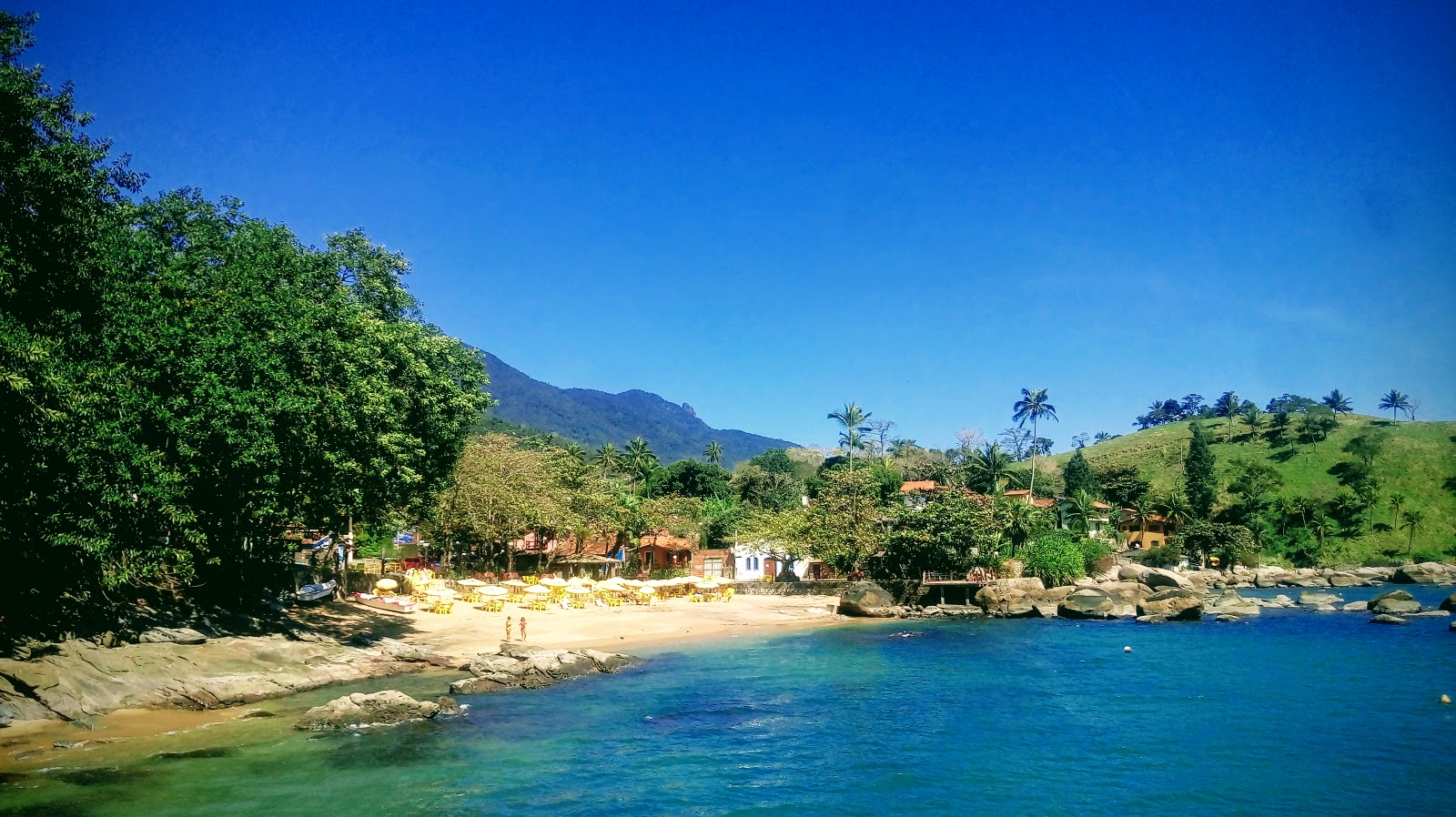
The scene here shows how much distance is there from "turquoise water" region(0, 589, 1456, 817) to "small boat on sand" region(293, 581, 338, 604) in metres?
15.3

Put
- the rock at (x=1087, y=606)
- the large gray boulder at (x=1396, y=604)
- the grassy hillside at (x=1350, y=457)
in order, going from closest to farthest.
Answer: the large gray boulder at (x=1396, y=604)
the rock at (x=1087, y=606)
the grassy hillside at (x=1350, y=457)

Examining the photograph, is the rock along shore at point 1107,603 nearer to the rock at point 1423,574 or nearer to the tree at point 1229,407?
the rock at point 1423,574

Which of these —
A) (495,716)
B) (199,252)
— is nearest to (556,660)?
(495,716)

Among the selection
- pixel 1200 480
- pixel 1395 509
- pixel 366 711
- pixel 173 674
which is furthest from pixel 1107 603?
pixel 1395 509

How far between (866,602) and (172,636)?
120ft

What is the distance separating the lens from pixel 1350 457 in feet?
326

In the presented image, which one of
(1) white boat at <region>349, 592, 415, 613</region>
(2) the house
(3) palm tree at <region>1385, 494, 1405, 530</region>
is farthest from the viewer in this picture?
(2) the house

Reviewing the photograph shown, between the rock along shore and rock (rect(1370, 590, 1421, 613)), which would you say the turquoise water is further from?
rock (rect(1370, 590, 1421, 613))

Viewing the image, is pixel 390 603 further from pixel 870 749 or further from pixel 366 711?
pixel 870 749

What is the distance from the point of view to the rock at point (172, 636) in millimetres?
24203

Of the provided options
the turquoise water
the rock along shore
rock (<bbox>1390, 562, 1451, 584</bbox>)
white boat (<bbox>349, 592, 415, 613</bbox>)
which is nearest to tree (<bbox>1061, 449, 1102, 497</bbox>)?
rock (<bbox>1390, 562, 1451, 584</bbox>)

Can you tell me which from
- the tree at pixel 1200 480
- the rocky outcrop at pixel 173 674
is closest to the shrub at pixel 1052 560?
the tree at pixel 1200 480

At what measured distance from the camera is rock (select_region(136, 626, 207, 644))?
953 inches

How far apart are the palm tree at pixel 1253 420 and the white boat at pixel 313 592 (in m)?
116
